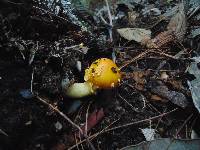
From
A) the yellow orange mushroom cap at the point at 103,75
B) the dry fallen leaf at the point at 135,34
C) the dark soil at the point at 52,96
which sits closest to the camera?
the dark soil at the point at 52,96

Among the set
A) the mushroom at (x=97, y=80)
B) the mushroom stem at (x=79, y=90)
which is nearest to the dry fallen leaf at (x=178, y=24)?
the mushroom at (x=97, y=80)

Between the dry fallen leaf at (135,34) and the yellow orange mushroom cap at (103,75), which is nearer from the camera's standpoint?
the yellow orange mushroom cap at (103,75)

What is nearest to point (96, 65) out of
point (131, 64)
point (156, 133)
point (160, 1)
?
point (131, 64)

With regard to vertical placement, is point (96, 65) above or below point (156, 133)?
above

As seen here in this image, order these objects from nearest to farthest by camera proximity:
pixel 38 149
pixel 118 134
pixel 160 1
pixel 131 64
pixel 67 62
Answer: pixel 38 149
pixel 118 134
pixel 67 62
pixel 131 64
pixel 160 1

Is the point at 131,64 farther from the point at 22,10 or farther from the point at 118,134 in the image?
the point at 22,10

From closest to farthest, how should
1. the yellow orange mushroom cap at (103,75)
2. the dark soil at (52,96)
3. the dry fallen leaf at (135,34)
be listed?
the dark soil at (52,96)
the yellow orange mushroom cap at (103,75)
the dry fallen leaf at (135,34)

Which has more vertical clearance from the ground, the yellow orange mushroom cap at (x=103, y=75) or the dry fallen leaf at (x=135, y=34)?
the dry fallen leaf at (x=135, y=34)

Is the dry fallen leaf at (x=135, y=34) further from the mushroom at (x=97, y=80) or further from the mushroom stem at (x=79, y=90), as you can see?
the mushroom stem at (x=79, y=90)
